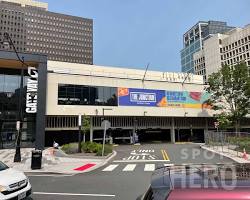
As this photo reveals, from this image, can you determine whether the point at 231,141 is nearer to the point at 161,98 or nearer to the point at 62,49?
the point at 161,98

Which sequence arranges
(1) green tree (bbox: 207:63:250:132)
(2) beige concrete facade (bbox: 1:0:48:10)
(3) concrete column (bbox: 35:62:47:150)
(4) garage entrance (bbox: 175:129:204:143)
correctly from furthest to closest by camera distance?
(2) beige concrete facade (bbox: 1:0:48:10), (4) garage entrance (bbox: 175:129:204:143), (1) green tree (bbox: 207:63:250:132), (3) concrete column (bbox: 35:62:47:150)

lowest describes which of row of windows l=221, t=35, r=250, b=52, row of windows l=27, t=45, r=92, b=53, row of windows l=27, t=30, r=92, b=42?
row of windows l=221, t=35, r=250, b=52

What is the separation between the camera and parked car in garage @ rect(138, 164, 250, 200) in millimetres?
2719

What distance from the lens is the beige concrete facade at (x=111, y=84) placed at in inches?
1606

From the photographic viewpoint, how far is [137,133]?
49688mm

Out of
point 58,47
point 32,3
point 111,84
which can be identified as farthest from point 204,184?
point 32,3

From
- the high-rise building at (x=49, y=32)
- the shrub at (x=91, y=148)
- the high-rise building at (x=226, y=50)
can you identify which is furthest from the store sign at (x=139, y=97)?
the high-rise building at (x=49, y=32)

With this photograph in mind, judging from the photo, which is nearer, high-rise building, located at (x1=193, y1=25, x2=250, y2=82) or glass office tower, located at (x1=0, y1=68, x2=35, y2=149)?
glass office tower, located at (x1=0, y1=68, x2=35, y2=149)

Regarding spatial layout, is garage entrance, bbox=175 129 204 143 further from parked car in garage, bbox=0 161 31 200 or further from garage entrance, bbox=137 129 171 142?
parked car in garage, bbox=0 161 31 200

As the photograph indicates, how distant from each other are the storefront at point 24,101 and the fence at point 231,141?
2047cm

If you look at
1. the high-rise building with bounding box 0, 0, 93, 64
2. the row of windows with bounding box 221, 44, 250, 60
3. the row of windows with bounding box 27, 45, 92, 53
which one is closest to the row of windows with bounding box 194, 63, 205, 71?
the row of windows with bounding box 221, 44, 250, 60

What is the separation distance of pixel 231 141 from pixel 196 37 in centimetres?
14778

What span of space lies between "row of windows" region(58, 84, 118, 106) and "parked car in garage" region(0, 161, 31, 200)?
107 feet

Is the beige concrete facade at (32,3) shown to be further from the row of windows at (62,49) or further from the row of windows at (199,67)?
the row of windows at (199,67)
